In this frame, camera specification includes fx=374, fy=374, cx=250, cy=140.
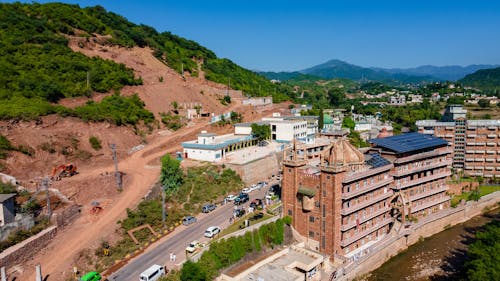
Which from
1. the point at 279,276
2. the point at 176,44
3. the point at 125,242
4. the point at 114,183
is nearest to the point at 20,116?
the point at 114,183

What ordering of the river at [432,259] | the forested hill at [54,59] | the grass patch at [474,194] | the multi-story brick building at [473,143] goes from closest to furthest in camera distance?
1. the river at [432,259]
2. the grass patch at [474,194]
3. the forested hill at [54,59]
4. the multi-story brick building at [473,143]

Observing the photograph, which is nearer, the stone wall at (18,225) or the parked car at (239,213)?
the stone wall at (18,225)

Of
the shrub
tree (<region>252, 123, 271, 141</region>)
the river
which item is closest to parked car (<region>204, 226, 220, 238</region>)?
the river

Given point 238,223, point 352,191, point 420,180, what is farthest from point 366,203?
point 238,223

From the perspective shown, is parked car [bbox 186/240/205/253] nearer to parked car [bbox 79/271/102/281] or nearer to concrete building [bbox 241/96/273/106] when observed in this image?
parked car [bbox 79/271/102/281]

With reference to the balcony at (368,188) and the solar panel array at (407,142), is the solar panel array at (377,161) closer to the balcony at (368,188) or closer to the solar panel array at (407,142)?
the balcony at (368,188)

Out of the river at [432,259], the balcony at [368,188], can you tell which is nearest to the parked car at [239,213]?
the balcony at [368,188]
